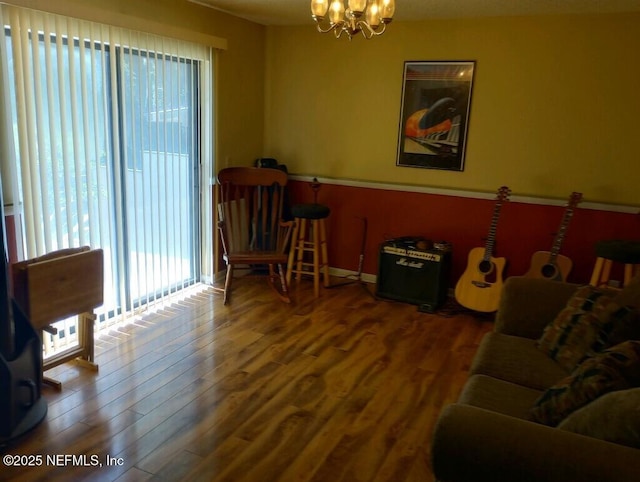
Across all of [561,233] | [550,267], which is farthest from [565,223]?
[550,267]

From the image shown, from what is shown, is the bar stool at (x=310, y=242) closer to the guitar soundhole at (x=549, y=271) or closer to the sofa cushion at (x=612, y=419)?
the guitar soundhole at (x=549, y=271)

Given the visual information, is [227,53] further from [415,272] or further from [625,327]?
[625,327]

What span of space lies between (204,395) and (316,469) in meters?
0.83

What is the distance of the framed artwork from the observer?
4211 millimetres

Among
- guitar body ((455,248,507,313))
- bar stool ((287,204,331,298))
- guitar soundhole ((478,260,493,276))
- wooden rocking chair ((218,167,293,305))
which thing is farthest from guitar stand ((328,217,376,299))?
guitar soundhole ((478,260,493,276))

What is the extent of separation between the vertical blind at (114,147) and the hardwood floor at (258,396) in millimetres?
512

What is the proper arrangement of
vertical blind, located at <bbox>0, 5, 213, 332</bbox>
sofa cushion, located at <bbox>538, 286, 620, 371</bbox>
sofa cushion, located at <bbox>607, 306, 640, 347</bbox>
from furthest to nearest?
vertical blind, located at <bbox>0, 5, 213, 332</bbox> < sofa cushion, located at <bbox>538, 286, 620, 371</bbox> < sofa cushion, located at <bbox>607, 306, 640, 347</bbox>

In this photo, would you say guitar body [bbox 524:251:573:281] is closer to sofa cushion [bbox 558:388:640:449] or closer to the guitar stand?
the guitar stand

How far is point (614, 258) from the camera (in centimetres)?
347

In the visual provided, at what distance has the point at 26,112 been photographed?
2.77 m

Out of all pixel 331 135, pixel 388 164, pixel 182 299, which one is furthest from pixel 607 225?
pixel 182 299

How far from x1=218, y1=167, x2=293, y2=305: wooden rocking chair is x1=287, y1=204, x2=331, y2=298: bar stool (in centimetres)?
12

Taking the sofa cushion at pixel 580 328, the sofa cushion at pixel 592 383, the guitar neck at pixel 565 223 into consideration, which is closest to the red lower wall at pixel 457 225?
the guitar neck at pixel 565 223

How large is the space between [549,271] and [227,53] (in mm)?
3100
